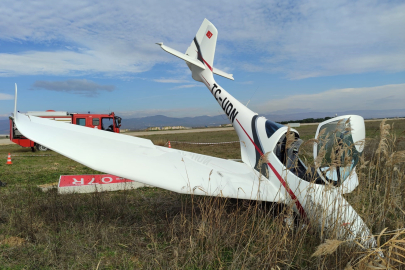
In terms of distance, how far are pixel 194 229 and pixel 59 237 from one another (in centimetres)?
187

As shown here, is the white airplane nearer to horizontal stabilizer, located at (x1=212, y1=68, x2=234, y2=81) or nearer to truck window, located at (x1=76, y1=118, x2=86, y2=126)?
horizontal stabilizer, located at (x1=212, y1=68, x2=234, y2=81)

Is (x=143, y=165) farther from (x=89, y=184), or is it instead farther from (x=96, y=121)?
(x=96, y=121)

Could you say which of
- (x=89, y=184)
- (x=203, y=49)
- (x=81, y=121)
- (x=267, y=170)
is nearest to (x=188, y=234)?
(x=267, y=170)

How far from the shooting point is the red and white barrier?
560cm

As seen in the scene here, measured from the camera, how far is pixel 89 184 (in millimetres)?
5914

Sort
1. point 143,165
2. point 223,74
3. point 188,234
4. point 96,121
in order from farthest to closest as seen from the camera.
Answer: point 96,121 < point 223,74 < point 143,165 < point 188,234

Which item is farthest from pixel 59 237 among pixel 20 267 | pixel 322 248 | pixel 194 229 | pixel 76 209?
pixel 322 248

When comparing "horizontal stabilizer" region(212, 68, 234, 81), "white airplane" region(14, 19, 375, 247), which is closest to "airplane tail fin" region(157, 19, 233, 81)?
"horizontal stabilizer" region(212, 68, 234, 81)

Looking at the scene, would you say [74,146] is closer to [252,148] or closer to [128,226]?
[128,226]

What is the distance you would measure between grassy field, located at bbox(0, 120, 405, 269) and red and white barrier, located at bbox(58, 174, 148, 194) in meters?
0.72

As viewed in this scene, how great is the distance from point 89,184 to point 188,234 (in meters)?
3.78

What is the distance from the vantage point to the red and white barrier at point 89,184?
5.60 metres

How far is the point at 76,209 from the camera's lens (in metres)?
4.51

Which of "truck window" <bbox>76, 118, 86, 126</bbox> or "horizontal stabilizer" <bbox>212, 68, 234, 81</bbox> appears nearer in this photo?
"horizontal stabilizer" <bbox>212, 68, 234, 81</bbox>
